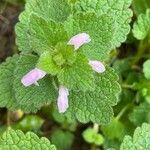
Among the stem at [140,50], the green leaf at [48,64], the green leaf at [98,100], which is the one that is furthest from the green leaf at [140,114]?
the green leaf at [48,64]

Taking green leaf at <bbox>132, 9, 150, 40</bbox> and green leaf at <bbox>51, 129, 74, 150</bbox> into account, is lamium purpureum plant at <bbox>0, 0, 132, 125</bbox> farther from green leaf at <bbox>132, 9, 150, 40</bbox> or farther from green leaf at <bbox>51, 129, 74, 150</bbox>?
green leaf at <bbox>51, 129, 74, 150</bbox>

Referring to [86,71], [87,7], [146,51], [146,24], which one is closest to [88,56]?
[86,71]

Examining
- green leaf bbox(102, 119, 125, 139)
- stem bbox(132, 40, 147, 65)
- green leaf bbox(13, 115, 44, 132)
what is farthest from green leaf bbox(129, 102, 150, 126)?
green leaf bbox(13, 115, 44, 132)

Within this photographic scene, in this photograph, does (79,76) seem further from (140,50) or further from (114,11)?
(140,50)

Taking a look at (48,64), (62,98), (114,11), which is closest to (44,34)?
(48,64)

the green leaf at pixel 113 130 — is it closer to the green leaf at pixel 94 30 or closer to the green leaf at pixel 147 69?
the green leaf at pixel 147 69

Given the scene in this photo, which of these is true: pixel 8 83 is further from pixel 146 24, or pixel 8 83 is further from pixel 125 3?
pixel 146 24
